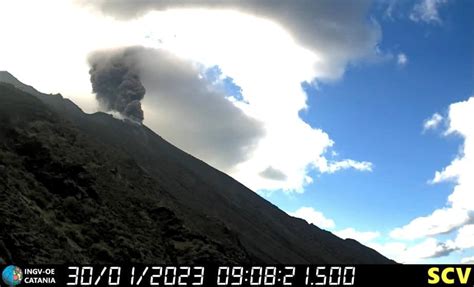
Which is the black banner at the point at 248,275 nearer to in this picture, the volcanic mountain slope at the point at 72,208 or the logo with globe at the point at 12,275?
the logo with globe at the point at 12,275

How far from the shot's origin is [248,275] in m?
21.6

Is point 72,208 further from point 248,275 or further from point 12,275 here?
point 248,275

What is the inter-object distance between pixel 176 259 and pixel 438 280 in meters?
38.6

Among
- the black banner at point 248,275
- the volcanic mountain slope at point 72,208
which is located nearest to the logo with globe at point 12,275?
the black banner at point 248,275

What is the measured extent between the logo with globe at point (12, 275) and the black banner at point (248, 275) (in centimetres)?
69

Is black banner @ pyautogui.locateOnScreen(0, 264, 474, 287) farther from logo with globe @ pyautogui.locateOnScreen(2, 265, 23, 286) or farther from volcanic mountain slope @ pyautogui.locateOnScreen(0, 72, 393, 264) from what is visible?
volcanic mountain slope @ pyautogui.locateOnScreen(0, 72, 393, 264)

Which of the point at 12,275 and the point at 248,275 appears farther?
the point at 248,275

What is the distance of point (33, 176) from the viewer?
5272 cm

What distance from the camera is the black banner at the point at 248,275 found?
21.3 metres

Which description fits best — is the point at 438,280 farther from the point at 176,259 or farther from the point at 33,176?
the point at 33,176

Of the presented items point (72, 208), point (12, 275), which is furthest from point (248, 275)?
point (72, 208)

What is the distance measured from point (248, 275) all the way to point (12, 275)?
9.87 metres

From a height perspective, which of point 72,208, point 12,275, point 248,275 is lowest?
point 12,275

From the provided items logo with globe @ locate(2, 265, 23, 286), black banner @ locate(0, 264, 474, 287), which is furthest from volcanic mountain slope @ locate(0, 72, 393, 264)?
black banner @ locate(0, 264, 474, 287)
